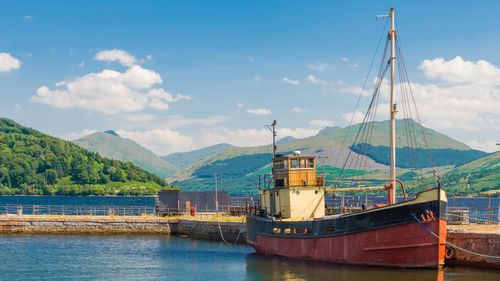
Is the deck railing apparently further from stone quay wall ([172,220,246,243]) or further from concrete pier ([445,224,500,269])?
concrete pier ([445,224,500,269])

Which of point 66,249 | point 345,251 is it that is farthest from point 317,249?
point 66,249

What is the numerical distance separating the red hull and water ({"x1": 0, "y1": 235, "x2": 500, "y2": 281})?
2.08ft

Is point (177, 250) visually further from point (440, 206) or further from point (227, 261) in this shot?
point (440, 206)

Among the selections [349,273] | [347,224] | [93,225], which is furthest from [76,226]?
[349,273]

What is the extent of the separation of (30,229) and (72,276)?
33461 mm

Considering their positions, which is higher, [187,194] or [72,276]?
[187,194]

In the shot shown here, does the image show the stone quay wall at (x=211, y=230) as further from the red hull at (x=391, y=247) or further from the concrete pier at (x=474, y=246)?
the concrete pier at (x=474, y=246)

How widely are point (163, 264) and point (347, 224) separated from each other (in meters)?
16.4

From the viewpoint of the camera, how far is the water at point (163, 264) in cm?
4325

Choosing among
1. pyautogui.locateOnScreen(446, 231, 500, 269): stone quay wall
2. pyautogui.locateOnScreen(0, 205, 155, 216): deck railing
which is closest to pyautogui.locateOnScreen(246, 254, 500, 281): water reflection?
pyautogui.locateOnScreen(446, 231, 500, 269): stone quay wall

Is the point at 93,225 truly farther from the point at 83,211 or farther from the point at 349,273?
the point at 83,211

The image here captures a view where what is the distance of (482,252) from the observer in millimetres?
43312

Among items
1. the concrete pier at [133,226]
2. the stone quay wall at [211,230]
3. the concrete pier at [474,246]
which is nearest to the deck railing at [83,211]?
the concrete pier at [133,226]

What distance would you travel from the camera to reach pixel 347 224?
148 feet
